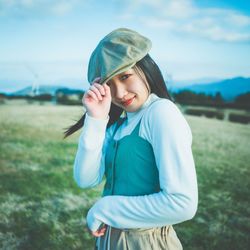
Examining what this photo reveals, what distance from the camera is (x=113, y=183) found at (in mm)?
1399

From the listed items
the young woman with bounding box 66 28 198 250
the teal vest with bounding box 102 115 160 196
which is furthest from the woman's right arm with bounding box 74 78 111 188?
the teal vest with bounding box 102 115 160 196

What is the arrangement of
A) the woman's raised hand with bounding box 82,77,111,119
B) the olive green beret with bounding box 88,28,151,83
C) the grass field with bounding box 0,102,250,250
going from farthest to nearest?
the grass field with bounding box 0,102,250,250 → the woman's raised hand with bounding box 82,77,111,119 → the olive green beret with bounding box 88,28,151,83

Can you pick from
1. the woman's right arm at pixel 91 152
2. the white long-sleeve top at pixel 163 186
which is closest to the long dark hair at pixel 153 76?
the white long-sleeve top at pixel 163 186

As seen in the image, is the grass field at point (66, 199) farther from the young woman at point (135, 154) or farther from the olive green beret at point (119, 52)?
the olive green beret at point (119, 52)

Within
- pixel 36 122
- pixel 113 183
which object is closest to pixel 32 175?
pixel 113 183

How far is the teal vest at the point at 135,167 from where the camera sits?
1.27 m

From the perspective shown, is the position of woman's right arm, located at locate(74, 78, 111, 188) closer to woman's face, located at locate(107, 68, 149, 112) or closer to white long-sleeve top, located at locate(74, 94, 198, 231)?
woman's face, located at locate(107, 68, 149, 112)

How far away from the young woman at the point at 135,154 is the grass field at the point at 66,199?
83 cm

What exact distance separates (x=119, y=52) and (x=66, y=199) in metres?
3.28

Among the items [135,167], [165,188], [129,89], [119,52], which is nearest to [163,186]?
[165,188]

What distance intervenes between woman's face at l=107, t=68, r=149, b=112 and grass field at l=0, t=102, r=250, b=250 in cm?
89

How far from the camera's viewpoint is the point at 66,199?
4.15 metres

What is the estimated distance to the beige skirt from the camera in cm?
134

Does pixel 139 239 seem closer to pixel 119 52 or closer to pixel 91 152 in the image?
pixel 91 152
